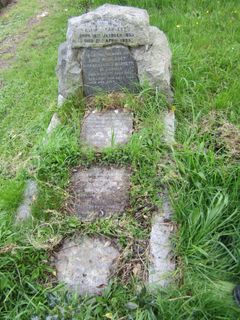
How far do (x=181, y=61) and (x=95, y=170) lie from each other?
6.12ft

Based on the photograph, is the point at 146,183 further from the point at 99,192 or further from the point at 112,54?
the point at 112,54

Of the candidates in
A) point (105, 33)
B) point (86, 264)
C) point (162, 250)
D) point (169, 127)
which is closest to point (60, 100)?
point (105, 33)

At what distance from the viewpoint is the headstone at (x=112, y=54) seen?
396 centimetres

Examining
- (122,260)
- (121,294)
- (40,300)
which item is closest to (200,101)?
(122,260)

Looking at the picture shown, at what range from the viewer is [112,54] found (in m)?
4.12

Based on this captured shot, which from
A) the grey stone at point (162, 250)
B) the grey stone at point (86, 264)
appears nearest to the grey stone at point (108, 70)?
the grey stone at point (162, 250)

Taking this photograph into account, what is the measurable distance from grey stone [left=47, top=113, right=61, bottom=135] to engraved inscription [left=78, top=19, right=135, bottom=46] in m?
0.79

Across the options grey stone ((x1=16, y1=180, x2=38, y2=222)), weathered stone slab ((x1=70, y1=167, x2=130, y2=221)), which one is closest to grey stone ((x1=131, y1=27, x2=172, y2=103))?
weathered stone slab ((x1=70, y1=167, x2=130, y2=221))

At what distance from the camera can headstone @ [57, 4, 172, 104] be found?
13.0 ft

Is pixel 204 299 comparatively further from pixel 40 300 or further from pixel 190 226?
pixel 40 300

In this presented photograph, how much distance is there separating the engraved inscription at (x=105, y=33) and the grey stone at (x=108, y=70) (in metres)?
0.09

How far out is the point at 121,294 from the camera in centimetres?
268

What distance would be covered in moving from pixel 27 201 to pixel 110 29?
5.92 ft

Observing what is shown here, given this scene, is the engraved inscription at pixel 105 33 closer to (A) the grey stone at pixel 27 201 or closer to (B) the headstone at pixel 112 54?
(B) the headstone at pixel 112 54
